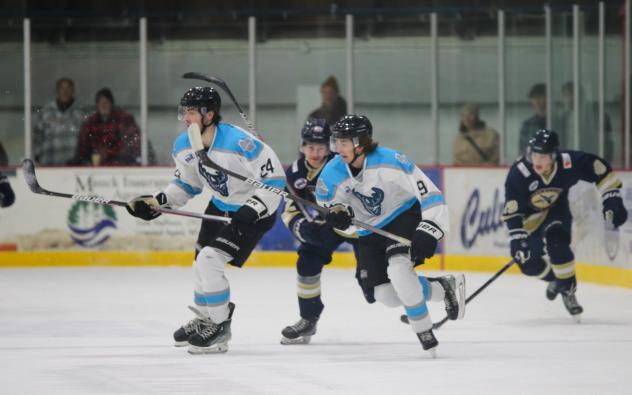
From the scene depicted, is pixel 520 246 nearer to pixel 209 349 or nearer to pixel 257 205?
pixel 257 205

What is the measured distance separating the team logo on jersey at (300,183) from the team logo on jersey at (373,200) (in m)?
0.68

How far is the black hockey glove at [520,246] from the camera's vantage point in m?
7.19

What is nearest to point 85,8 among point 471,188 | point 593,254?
point 471,188

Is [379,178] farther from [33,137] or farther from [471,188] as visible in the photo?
[33,137]

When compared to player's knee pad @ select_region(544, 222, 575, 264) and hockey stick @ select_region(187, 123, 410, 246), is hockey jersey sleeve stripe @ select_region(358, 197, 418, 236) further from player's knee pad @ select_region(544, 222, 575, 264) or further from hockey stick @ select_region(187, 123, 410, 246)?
player's knee pad @ select_region(544, 222, 575, 264)

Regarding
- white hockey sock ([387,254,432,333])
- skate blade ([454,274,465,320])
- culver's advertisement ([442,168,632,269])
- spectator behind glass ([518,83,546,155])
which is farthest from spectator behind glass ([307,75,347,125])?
white hockey sock ([387,254,432,333])

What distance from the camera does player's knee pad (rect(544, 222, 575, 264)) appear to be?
23.8 feet

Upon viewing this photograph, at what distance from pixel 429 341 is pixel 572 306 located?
1623mm

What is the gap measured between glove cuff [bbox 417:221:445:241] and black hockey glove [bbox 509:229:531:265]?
5.50 ft

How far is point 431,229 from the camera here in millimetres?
5590

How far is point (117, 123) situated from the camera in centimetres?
1069

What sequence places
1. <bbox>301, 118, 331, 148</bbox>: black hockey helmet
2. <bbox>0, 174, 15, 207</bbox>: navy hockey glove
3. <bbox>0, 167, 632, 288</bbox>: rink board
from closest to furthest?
<bbox>301, 118, 331, 148</bbox>: black hockey helmet
<bbox>0, 174, 15, 207</bbox>: navy hockey glove
<bbox>0, 167, 632, 288</bbox>: rink board

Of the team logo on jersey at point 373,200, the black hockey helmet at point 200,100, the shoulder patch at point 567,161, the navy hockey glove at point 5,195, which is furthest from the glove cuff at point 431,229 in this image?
the navy hockey glove at point 5,195

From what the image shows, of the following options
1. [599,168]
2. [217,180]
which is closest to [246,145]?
[217,180]
